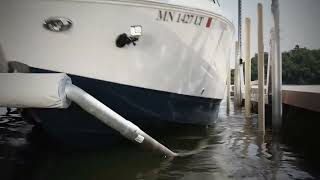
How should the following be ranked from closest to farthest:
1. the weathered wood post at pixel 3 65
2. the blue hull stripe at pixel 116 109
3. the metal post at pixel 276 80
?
the weathered wood post at pixel 3 65
the blue hull stripe at pixel 116 109
the metal post at pixel 276 80

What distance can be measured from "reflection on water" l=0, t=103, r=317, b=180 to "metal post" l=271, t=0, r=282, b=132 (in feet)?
1.30

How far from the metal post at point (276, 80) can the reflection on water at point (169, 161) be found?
397 millimetres

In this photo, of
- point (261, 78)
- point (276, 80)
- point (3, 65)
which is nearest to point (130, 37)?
point (3, 65)

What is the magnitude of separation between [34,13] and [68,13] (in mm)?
416

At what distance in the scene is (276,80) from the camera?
746 centimetres

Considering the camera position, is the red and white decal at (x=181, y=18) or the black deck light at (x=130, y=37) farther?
the red and white decal at (x=181, y=18)

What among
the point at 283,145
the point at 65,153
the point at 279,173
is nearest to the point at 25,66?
the point at 65,153

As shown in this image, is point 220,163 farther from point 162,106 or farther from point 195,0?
point 195,0

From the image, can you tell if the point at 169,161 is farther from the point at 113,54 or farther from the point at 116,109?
the point at 113,54

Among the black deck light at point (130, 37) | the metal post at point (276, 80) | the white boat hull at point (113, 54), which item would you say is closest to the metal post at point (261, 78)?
the metal post at point (276, 80)

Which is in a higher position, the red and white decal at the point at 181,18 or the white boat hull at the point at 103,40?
the red and white decal at the point at 181,18

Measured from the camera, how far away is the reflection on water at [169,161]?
15.6 ft

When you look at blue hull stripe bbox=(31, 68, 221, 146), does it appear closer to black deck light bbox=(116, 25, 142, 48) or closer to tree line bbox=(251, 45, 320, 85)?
black deck light bbox=(116, 25, 142, 48)

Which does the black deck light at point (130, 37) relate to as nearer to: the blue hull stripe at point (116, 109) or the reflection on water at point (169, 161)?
the blue hull stripe at point (116, 109)
